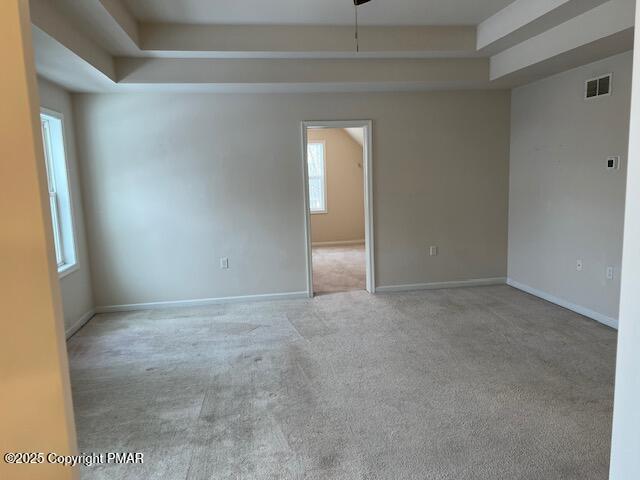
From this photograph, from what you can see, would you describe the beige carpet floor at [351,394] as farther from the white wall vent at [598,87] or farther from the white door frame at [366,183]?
the white wall vent at [598,87]

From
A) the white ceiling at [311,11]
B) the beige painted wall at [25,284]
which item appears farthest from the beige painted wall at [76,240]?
the beige painted wall at [25,284]

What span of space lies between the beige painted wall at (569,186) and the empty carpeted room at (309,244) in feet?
0.08

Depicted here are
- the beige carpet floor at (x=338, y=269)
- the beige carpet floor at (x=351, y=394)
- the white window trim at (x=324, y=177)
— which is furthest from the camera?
the white window trim at (x=324, y=177)

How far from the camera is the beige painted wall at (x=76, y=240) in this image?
4012 millimetres

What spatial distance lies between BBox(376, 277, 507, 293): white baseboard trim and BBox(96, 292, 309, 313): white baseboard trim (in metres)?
1.02

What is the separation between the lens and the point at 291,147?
488 cm

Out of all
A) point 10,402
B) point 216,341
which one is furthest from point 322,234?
point 10,402

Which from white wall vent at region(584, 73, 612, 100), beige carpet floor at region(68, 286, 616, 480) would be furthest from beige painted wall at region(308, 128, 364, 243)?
white wall vent at region(584, 73, 612, 100)

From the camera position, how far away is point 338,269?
6.60 metres

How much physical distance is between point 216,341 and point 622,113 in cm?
399

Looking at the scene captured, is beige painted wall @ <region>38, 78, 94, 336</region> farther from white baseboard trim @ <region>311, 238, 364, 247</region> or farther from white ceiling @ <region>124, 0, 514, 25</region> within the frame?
white baseboard trim @ <region>311, 238, 364, 247</region>

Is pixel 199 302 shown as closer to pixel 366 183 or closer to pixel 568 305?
pixel 366 183

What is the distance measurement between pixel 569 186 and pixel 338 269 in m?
3.33

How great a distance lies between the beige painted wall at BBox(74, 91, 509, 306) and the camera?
15.1ft
